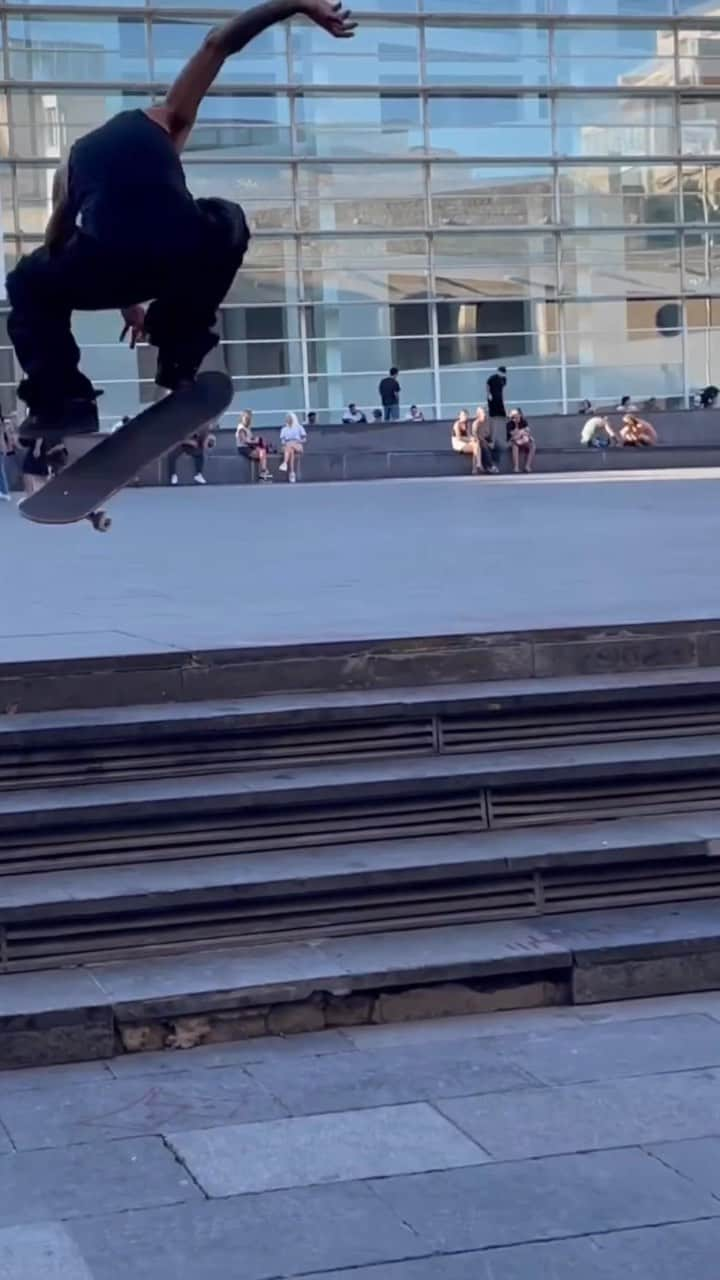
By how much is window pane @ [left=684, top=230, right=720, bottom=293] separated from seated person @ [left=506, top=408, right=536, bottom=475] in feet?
35.8

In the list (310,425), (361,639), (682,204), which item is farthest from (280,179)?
(361,639)

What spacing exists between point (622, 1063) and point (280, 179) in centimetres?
3630

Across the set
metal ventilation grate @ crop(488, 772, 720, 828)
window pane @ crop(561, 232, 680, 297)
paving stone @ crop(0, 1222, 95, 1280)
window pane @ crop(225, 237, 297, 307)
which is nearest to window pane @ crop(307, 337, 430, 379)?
window pane @ crop(225, 237, 297, 307)

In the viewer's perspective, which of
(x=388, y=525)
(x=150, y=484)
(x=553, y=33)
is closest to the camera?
(x=388, y=525)

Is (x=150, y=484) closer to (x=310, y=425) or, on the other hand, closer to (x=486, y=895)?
(x=310, y=425)

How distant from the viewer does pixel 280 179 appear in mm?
39500

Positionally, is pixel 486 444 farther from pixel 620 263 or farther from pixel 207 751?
pixel 207 751

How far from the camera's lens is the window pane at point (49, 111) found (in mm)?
37969

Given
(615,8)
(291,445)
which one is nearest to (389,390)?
(291,445)

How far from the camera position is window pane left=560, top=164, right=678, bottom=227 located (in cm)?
4131

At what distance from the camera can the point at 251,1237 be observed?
12.9 ft

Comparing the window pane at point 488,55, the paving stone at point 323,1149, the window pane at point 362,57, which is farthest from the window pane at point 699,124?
the paving stone at point 323,1149

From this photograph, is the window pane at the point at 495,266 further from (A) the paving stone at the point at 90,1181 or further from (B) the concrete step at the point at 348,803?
(A) the paving stone at the point at 90,1181

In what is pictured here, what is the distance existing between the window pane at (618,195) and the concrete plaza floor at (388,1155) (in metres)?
37.7
